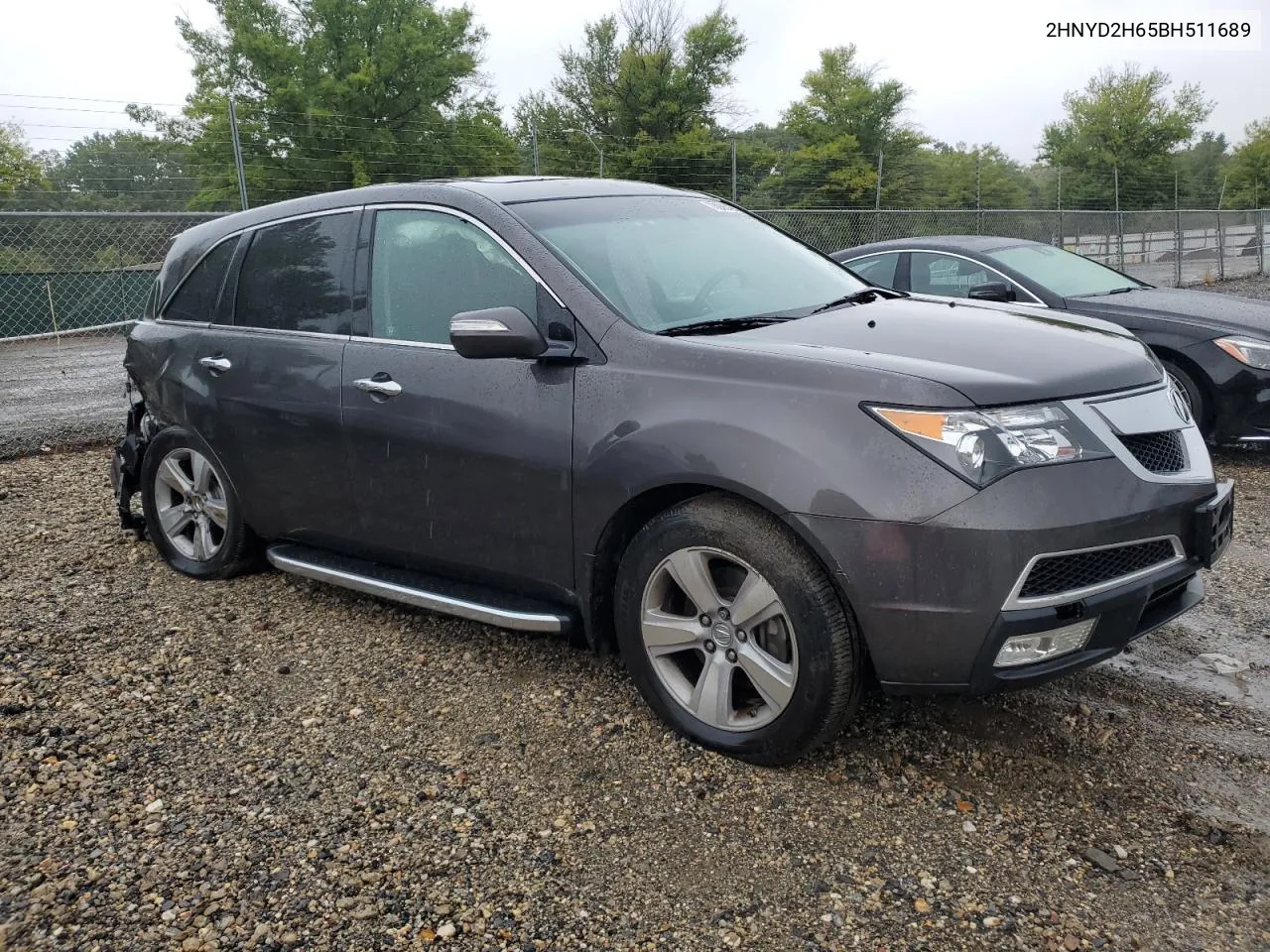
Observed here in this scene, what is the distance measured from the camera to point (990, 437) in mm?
2547

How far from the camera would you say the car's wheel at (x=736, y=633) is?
2719 millimetres

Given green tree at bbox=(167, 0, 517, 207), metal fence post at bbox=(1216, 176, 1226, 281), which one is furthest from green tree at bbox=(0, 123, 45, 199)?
metal fence post at bbox=(1216, 176, 1226, 281)

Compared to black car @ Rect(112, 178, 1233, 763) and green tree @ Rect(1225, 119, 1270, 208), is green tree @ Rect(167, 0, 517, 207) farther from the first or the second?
green tree @ Rect(1225, 119, 1270, 208)

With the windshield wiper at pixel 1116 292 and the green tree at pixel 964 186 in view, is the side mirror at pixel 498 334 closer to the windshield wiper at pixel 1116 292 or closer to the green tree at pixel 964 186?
the windshield wiper at pixel 1116 292

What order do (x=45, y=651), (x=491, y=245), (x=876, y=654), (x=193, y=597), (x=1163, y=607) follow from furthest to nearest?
(x=193, y=597), (x=45, y=651), (x=491, y=245), (x=1163, y=607), (x=876, y=654)

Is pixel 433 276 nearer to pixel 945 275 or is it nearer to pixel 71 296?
pixel 945 275

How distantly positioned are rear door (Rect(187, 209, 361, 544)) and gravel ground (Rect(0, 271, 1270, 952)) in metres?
0.60

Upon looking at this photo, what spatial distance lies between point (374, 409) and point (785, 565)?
1701 mm

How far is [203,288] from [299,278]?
71 cm

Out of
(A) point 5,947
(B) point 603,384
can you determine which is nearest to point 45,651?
(A) point 5,947

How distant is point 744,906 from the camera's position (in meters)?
2.39

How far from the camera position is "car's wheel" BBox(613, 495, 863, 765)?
8.92 ft

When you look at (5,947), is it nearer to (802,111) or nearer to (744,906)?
(744,906)

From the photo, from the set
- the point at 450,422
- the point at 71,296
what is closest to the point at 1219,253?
the point at 71,296
